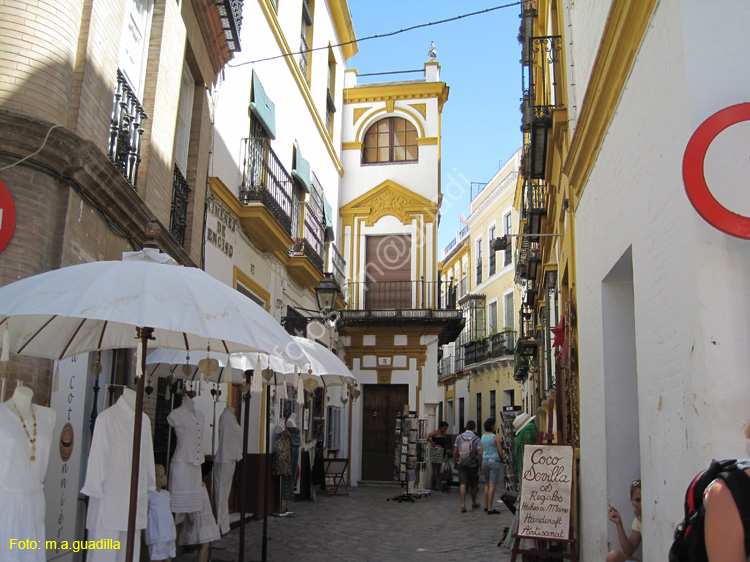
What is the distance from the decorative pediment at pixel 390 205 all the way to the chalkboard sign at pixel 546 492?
45.9 ft

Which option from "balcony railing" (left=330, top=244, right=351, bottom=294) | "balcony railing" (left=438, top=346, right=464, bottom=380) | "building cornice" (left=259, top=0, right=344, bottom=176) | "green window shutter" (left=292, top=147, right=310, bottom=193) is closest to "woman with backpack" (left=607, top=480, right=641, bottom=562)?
"building cornice" (left=259, top=0, right=344, bottom=176)

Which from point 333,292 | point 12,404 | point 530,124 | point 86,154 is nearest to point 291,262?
point 333,292

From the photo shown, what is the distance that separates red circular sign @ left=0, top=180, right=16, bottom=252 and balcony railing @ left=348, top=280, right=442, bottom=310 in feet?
50.4

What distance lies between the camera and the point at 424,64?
71.8 feet

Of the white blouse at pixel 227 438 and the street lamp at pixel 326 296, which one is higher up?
the street lamp at pixel 326 296

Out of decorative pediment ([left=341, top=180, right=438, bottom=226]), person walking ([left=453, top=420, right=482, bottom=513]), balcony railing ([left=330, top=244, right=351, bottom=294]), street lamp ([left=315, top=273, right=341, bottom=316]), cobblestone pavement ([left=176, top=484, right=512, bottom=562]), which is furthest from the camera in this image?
decorative pediment ([left=341, top=180, right=438, bottom=226])

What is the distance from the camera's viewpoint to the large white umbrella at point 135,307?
395cm

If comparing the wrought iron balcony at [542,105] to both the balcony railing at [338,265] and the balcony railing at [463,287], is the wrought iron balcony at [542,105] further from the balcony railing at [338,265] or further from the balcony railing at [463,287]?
the balcony railing at [463,287]

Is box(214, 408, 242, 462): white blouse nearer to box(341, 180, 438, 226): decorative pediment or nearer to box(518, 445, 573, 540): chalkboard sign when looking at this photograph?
box(518, 445, 573, 540): chalkboard sign

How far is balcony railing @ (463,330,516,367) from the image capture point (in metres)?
28.8

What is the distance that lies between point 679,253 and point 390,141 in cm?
1845

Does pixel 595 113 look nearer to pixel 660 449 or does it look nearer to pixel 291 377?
pixel 660 449

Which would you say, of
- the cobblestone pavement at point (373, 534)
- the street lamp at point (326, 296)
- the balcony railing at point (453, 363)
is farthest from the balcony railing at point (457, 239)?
the street lamp at point (326, 296)

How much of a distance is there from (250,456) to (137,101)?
639 cm
